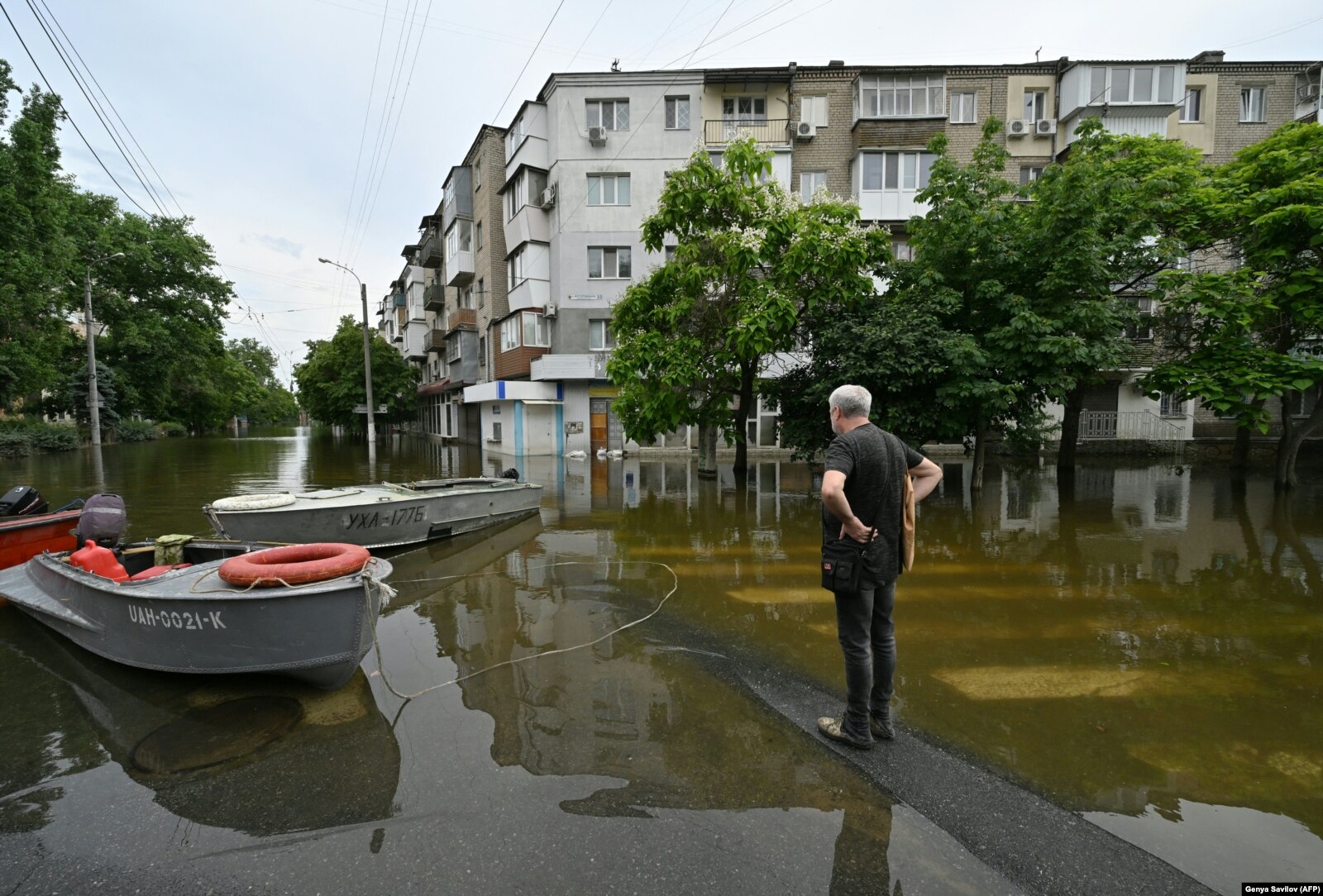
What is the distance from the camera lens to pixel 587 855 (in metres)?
2.85

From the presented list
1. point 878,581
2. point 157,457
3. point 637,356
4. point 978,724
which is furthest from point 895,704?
point 157,457

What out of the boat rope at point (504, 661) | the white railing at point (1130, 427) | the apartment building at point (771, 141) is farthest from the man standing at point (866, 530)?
the white railing at point (1130, 427)

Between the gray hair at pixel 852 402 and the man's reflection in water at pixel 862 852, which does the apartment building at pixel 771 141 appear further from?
the man's reflection in water at pixel 862 852

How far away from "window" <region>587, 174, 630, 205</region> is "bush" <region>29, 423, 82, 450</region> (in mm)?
26729

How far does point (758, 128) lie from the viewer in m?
24.9

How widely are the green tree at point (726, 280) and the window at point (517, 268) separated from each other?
41.9 feet

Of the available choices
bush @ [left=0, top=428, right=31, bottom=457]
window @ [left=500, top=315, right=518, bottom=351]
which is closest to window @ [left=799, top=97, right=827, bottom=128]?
window @ [left=500, top=315, right=518, bottom=351]

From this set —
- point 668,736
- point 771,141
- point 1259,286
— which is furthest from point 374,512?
point 771,141

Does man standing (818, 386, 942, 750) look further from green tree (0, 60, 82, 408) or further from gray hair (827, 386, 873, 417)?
green tree (0, 60, 82, 408)

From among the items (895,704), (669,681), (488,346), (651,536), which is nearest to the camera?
(895,704)

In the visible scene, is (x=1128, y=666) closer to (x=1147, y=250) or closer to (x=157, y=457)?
(x=1147, y=250)

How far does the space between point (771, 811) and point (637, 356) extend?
11270 millimetres

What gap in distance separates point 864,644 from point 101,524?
712 centimetres

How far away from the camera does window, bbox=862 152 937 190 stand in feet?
77.9
